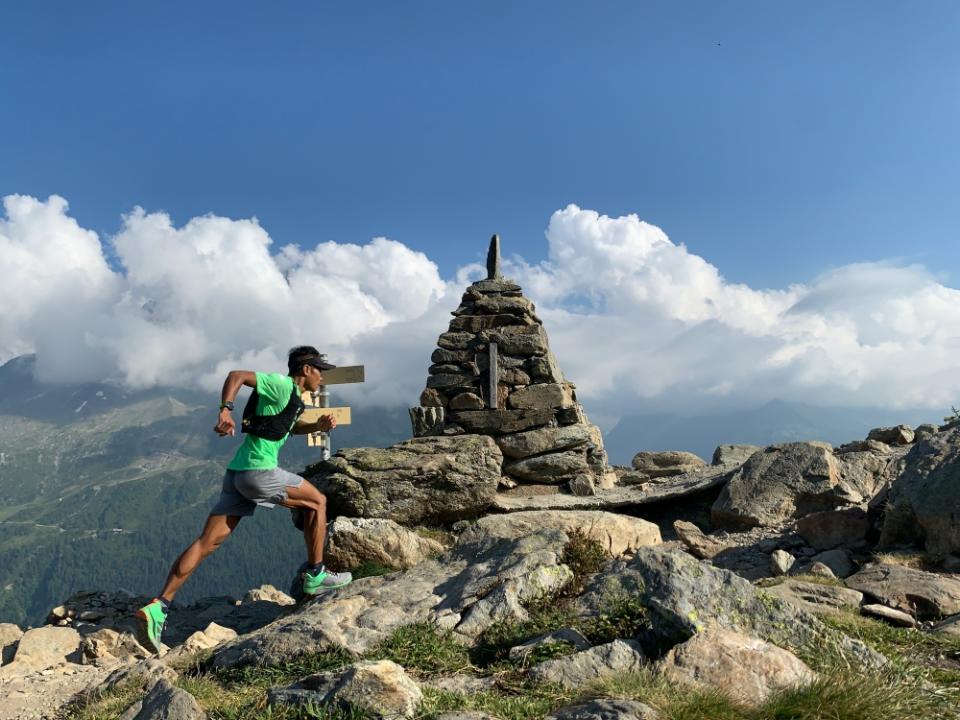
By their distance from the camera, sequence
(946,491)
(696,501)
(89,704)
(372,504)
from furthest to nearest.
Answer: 1. (696,501)
2. (372,504)
3. (946,491)
4. (89,704)

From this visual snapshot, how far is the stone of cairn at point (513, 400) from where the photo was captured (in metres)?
17.6

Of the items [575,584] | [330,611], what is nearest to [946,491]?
[575,584]

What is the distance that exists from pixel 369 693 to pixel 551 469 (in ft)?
44.7

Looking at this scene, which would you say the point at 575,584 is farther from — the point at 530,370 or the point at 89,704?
the point at 530,370

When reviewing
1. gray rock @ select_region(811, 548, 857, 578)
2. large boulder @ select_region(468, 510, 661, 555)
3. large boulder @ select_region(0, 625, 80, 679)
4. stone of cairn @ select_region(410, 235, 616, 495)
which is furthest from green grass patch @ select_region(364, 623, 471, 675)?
stone of cairn @ select_region(410, 235, 616, 495)

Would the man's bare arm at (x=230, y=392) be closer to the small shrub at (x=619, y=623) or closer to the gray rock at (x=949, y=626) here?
the small shrub at (x=619, y=623)

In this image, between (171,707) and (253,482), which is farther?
(253,482)

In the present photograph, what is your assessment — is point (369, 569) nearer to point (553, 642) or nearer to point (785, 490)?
point (553, 642)

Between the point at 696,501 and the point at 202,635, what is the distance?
1166 centimetres

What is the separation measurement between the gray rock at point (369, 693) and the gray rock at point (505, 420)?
45.1 feet

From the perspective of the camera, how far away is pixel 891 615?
268 inches

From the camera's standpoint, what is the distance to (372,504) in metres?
13.4

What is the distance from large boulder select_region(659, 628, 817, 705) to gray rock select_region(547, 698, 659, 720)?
0.71 metres

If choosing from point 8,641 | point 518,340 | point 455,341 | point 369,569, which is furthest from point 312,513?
point 518,340
